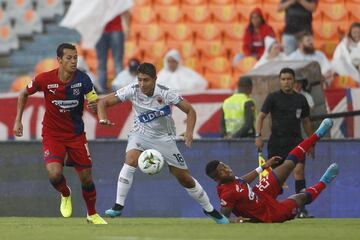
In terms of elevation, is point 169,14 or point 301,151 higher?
point 169,14

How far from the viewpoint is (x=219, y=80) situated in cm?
2077

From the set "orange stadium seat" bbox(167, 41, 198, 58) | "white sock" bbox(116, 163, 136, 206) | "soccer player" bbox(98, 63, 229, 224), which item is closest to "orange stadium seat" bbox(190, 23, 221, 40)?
"orange stadium seat" bbox(167, 41, 198, 58)

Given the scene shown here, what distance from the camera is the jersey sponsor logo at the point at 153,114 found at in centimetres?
1333

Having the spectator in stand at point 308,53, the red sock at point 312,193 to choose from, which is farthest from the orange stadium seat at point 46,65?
the red sock at point 312,193

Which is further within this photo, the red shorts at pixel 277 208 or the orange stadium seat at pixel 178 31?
the orange stadium seat at pixel 178 31

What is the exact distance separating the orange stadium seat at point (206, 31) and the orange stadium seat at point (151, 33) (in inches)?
24.7

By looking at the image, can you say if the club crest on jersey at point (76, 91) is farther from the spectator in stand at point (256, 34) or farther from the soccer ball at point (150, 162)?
the spectator in stand at point (256, 34)

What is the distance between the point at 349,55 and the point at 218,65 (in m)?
2.61

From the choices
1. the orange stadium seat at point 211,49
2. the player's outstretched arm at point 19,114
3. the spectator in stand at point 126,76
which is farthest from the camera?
the orange stadium seat at point 211,49

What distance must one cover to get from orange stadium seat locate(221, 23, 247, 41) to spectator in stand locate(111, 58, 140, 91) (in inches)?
78.8

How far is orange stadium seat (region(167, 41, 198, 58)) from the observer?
21391 mm

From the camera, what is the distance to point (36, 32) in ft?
→ 75.2

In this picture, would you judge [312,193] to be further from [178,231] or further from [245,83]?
[245,83]

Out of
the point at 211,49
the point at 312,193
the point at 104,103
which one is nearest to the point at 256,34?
the point at 211,49
